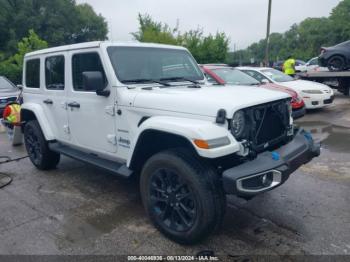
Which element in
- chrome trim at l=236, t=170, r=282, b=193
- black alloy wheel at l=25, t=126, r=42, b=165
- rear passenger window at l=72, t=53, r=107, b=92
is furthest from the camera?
black alloy wheel at l=25, t=126, r=42, b=165

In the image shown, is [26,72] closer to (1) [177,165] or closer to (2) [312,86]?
(1) [177,165]

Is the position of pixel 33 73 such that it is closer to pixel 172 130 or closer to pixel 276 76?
pixel 172 130

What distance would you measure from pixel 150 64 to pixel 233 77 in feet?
17.1

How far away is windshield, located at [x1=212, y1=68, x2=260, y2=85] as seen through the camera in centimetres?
867

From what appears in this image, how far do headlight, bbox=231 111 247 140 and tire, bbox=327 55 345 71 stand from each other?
1241 cm

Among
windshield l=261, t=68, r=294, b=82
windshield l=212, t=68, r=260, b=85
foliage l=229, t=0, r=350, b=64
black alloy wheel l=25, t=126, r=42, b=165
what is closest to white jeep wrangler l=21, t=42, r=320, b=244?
black alloy wheel l=25, t=126, r=42, b=165

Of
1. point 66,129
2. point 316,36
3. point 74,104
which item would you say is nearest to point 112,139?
point 74,104

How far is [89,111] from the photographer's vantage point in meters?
4.08

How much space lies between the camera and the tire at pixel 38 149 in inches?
205

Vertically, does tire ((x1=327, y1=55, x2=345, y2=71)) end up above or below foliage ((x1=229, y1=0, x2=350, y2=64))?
below

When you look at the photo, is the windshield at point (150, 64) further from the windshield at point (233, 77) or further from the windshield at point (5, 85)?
the windshield at point (5, 85)

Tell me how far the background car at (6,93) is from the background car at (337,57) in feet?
40.0

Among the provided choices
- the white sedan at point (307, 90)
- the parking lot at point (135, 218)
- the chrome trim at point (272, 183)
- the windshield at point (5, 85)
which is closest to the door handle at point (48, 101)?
the parking lot at point (135, 218)

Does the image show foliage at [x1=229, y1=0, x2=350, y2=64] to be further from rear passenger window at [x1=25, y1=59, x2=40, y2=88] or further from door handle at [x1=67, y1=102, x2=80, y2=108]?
door handle at [x1=67, y1=102, x2=80, y2=108]
